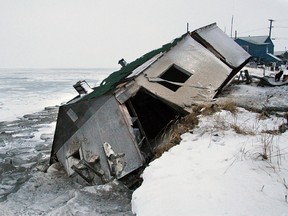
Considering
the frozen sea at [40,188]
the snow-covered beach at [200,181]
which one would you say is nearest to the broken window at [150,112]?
the snow-covered beach at [200,181]

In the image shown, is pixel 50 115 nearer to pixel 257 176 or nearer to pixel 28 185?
pixel 28 185

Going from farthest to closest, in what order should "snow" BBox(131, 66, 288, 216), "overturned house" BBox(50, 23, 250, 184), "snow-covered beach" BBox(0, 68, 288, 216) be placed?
"overturned house" BBox(50, 23, 250, 184)
"snow-covered beach" BBox(0, 68, 288, 216)
"snow" BBox(131, 66, 288, 216)

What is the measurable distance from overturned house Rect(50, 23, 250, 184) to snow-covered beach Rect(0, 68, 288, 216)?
23.8 inches

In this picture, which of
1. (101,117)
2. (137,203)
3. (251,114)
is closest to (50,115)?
(101,117)

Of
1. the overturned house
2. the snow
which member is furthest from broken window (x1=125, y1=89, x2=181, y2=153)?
the snow

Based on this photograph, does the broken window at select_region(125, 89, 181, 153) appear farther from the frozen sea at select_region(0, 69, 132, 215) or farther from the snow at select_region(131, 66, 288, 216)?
the snow at select_region(131, 66, 288, 216)

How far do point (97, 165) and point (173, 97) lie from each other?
234 cm

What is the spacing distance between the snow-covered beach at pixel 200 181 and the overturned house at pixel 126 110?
60 centimetres

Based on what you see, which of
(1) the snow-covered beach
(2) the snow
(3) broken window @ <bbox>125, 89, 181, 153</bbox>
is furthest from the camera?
(3) broken window @ <bbox>125, 89, 181, 153</bbox>

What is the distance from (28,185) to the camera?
694 centimetres

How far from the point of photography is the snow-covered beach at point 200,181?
10.7 ft

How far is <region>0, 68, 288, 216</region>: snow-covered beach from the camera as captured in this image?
10.7ft

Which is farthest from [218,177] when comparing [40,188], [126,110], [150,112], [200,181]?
[150,112]

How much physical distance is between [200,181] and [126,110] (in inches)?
122
